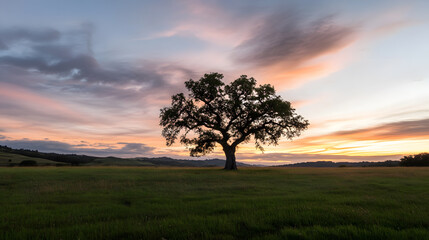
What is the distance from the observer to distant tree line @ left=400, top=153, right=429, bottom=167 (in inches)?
2698

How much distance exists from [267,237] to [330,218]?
3.19 metres

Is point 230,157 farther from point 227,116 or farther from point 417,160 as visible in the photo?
point 417,160

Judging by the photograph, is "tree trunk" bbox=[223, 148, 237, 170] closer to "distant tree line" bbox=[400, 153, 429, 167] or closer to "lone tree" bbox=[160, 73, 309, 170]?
"lone tree" bbox=[160, 73, 309, 170]

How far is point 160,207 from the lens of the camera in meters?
10.0

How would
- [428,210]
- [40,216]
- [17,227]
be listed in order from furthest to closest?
[428,210], [40,216], [17,227]

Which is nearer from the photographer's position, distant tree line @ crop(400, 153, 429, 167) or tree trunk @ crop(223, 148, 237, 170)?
tree trunk @ crop(223, 148, 237, 170)

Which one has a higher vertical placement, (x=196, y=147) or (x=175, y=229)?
(x=196, y=147)

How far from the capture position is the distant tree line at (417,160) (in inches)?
2698

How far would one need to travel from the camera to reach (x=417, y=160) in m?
70.6

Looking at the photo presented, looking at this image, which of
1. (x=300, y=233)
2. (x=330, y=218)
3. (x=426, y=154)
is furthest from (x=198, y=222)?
(x=426, y=154)

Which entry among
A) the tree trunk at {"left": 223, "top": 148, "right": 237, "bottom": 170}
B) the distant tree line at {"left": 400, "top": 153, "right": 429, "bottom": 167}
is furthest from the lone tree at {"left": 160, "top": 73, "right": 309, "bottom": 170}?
the distant tree line at {"left": 400, "top": 153, "right": 429, "bottom": 167}

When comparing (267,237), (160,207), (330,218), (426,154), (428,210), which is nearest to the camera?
(267,237)

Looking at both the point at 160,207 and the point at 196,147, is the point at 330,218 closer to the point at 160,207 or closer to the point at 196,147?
the point at 160,207

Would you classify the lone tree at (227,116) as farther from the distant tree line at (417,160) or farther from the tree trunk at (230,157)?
the distant tree line at (417,160)
